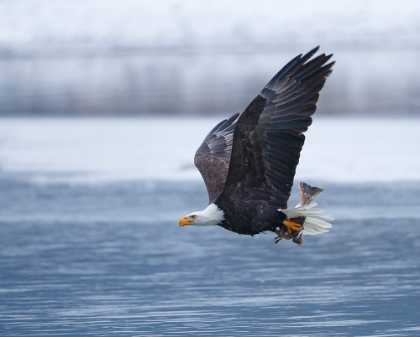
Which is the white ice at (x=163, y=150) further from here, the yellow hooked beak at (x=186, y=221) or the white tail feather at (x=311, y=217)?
the yellow hooked beak at (x=186, y=221)

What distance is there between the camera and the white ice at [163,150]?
13.5 m

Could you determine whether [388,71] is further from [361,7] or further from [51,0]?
[51,0]

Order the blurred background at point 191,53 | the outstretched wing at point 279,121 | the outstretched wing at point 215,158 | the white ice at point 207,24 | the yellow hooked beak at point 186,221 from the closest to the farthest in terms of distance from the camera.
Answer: the outstretched wing at point 279,121 → the yellow hooked beak at point 186,221 → the outstretched wing at point 215,158 → the blurred background at point 191,53 → the white ice at point 207,24

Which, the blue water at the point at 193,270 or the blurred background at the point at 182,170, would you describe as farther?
the blurred background at the point at 182,170

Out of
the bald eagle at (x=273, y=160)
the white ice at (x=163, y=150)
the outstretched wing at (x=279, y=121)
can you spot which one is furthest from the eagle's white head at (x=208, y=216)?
the white ice at (x=163, y=150)

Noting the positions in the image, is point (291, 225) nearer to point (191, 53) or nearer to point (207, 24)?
point (191, 53)

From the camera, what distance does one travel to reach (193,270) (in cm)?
829

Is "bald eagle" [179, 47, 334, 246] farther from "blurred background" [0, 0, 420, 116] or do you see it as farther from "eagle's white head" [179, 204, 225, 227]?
"blurred background" [0, 0, 420, 116]

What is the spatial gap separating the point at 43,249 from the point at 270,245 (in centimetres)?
208

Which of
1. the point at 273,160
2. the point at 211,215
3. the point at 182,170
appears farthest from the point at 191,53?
the point at 273,160

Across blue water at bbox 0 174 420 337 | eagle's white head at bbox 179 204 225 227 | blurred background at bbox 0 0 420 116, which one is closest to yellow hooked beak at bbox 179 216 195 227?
eagle's white head at bbox 179 204 225 227

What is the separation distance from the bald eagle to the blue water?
1.90ft

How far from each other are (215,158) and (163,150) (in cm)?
752

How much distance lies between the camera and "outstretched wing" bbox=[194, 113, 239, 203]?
766 cm
